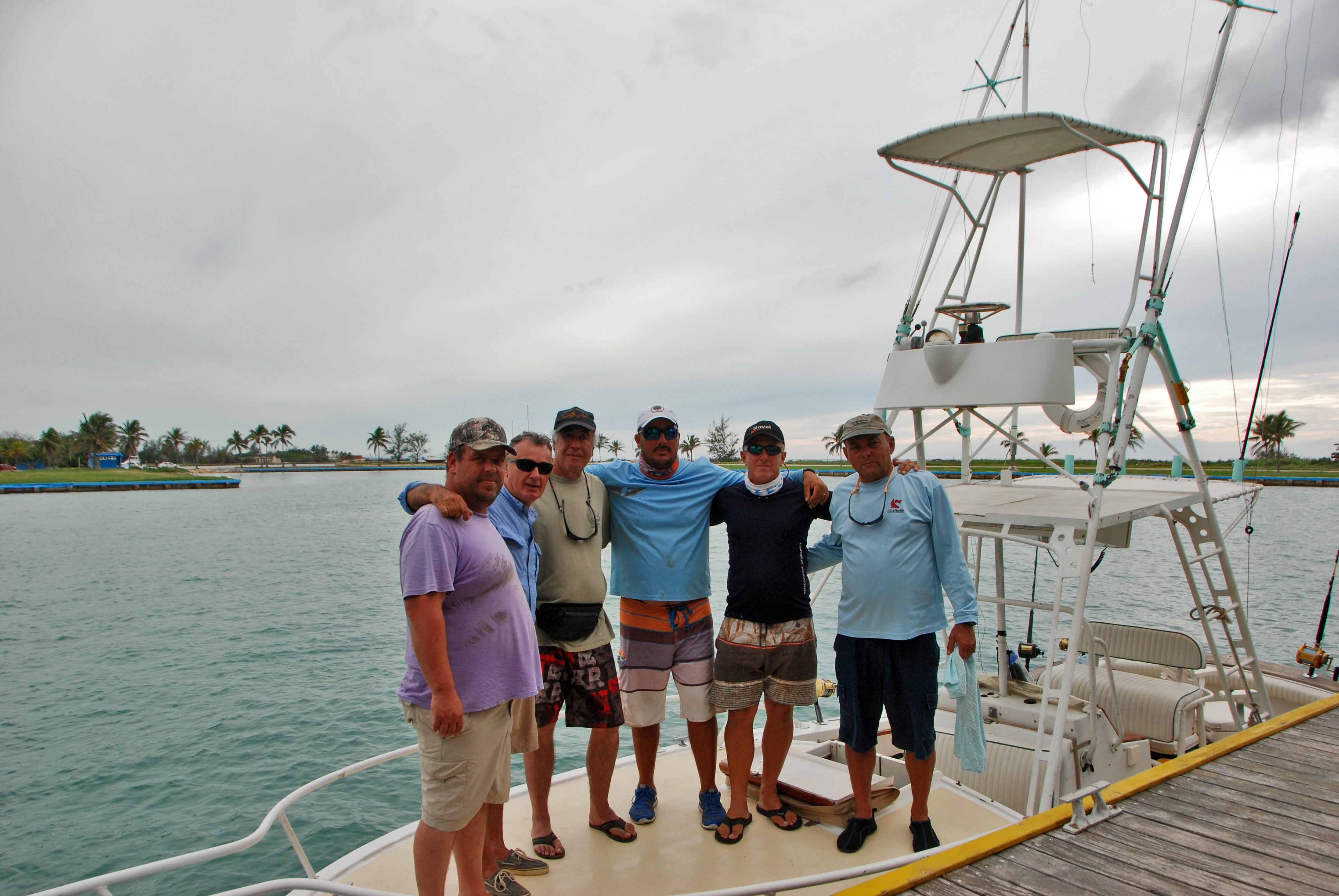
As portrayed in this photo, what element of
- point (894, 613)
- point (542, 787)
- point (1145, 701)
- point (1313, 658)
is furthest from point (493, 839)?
point (1313, 658)

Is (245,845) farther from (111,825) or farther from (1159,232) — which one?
(111,825)

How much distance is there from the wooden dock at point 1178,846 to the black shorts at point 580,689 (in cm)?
139

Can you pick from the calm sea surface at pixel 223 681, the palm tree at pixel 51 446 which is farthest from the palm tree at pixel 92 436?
the calm sea surface at pixel 223 681

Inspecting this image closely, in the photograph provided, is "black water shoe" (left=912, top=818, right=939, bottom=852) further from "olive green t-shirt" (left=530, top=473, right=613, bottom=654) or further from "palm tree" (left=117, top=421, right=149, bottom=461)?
"palm tree" (left=117, top=421, right=149, bottom=461)

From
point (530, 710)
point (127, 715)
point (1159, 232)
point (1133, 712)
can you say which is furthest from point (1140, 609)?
point (127, 715)

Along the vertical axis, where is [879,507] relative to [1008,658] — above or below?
above

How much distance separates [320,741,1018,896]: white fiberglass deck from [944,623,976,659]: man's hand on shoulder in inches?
35.6

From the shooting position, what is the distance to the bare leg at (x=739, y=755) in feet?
12.0

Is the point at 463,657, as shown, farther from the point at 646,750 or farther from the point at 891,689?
the point at 891,689

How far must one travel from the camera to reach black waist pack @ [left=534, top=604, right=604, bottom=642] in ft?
11.4

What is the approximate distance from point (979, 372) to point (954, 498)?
0.88m

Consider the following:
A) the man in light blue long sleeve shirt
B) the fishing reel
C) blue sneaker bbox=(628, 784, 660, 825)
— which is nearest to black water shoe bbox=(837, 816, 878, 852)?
the man in light blue long sleeve shirt

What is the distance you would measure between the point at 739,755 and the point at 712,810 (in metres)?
0.35

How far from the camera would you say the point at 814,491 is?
11.8ft
